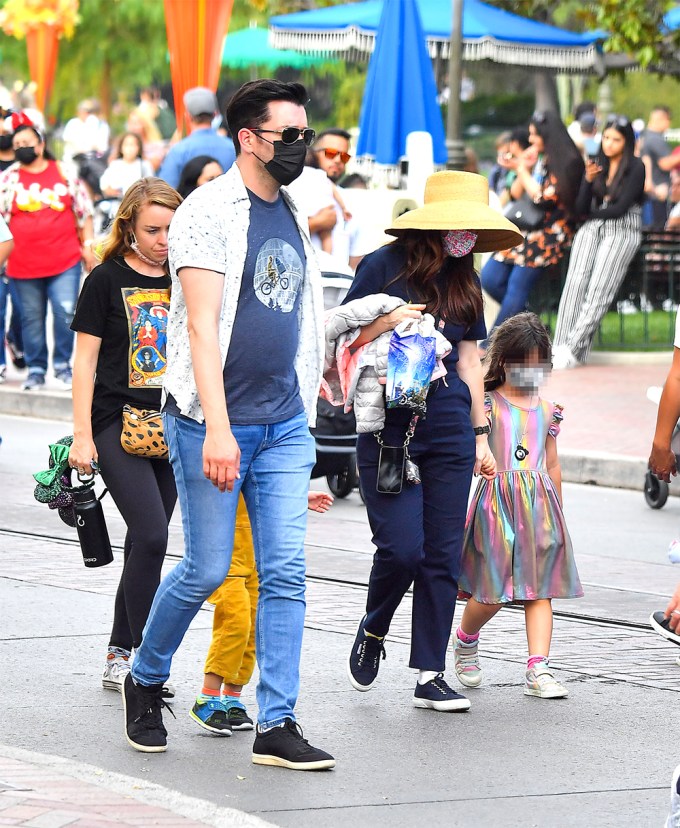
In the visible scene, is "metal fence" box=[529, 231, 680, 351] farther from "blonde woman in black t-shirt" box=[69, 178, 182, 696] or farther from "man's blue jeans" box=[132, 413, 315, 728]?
"man's blue jeans" box=[132, 413, 315, 728]

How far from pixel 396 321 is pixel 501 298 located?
10623 mm

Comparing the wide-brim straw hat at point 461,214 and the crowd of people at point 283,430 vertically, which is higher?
the wide-brim straw hat at point 461,214

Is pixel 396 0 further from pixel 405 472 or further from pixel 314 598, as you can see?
pixel 405 472

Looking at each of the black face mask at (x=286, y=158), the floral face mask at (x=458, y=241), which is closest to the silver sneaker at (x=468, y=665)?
the floral face mask at (x=458, y=241)

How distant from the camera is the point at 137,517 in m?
5.55

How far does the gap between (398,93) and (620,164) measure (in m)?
2.26

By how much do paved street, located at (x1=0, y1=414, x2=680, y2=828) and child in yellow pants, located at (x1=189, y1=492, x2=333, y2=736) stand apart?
0.08 metres

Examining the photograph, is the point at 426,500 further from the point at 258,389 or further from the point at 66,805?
the point at 66,805

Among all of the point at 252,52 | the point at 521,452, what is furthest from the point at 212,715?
the point at 252,52

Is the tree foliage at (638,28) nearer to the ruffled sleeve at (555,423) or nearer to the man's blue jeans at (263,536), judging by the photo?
the ruffled sleeve at (555,423)

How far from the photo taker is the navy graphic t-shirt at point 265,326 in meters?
4.81

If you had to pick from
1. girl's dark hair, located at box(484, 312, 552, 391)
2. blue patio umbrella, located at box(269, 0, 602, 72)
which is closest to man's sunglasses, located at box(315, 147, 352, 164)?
blue patio umbrella, located at box(269, 0, 602, 72)

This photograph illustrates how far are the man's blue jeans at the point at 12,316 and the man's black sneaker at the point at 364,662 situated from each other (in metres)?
8.79

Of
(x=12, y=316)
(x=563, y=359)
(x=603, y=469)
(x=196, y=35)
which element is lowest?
(x=603, y=469)
